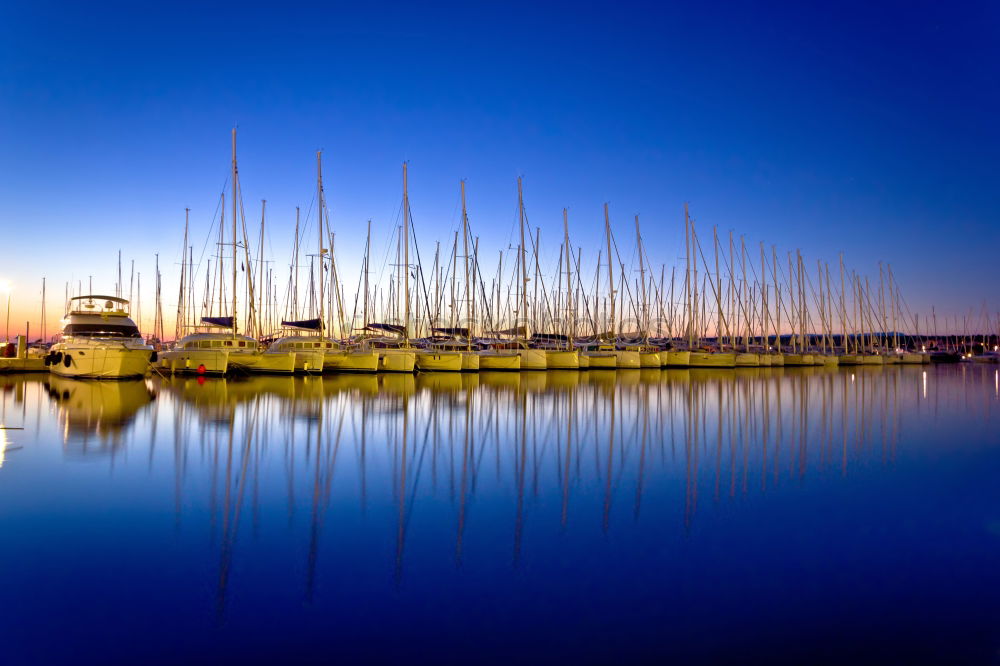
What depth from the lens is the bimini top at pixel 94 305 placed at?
1416 inches

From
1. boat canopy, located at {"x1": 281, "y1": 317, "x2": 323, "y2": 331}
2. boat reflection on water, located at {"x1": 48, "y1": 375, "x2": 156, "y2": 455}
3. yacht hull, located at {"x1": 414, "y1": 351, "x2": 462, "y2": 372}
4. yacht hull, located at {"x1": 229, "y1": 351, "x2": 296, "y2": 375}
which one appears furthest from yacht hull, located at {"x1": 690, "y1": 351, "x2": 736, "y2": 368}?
boat reflection on water, located at {"x1": 48, "y1": 375, "x2": 156, "y2": 455}

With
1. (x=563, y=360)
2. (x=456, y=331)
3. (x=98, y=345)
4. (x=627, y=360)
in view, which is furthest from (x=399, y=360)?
(x=627, y=360)

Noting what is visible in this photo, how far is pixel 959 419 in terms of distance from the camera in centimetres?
1836

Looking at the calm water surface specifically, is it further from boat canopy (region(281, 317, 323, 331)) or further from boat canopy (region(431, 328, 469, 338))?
boat canopy (region(431, 328, 469, 338))

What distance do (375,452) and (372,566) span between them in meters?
5.95

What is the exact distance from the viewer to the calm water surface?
4.50m

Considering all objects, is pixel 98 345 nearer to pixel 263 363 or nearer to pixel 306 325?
pixel 263 363

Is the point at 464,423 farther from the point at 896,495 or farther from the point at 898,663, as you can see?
the point at 898,663

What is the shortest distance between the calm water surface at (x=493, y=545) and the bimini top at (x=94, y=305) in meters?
25.2

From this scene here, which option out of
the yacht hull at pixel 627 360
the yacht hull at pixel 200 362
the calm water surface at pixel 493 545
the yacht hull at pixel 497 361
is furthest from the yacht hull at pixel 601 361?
the calm water surface at pixel 493 545

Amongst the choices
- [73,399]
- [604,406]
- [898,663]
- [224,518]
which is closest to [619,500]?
[898,663]

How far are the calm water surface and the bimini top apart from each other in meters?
25.2

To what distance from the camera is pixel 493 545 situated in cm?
661

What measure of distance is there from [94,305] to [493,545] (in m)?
38.6
